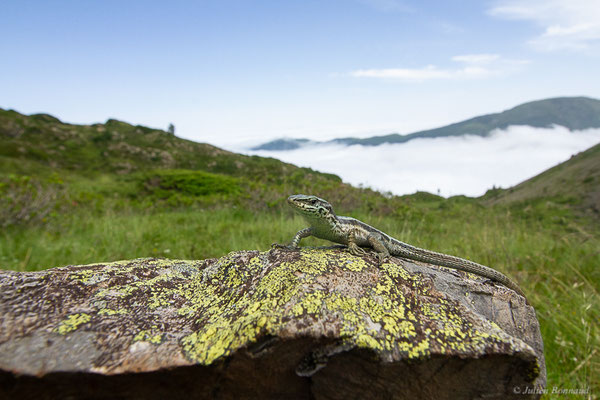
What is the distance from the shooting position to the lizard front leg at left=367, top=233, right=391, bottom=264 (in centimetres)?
359

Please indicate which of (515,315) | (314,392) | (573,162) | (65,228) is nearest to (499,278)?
(515,315)

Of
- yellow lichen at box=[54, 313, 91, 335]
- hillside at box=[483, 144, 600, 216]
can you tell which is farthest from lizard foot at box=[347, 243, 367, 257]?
hillside at box=[483, 144, 600, 216]

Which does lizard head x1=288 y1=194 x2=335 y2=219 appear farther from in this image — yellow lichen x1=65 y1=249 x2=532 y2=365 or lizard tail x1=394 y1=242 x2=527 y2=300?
lizard tail x1=394 y1=242 x2=527 y2=300

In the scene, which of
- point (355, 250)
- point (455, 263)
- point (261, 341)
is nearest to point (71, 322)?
point (261, 341)

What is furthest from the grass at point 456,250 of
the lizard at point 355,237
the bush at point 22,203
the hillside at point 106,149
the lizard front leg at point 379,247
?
the hillside at point 106,149

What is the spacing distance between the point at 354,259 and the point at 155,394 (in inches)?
77.6

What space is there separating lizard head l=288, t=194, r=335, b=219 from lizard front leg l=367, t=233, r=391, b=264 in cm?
55

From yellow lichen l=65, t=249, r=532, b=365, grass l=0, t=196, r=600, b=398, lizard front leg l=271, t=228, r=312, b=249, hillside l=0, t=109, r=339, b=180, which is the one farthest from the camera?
hillside l=0, t=109, r=339, b=180

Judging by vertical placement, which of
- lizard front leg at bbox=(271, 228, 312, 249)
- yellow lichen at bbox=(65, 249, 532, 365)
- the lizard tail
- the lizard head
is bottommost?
the lizard tail

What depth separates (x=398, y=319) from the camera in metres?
2.75

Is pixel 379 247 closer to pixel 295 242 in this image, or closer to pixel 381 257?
pixel 381 257

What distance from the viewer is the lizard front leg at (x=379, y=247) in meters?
3.59

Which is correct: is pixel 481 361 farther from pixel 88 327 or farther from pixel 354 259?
pixel 88 327

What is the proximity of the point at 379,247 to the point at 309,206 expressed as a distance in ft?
2.89
